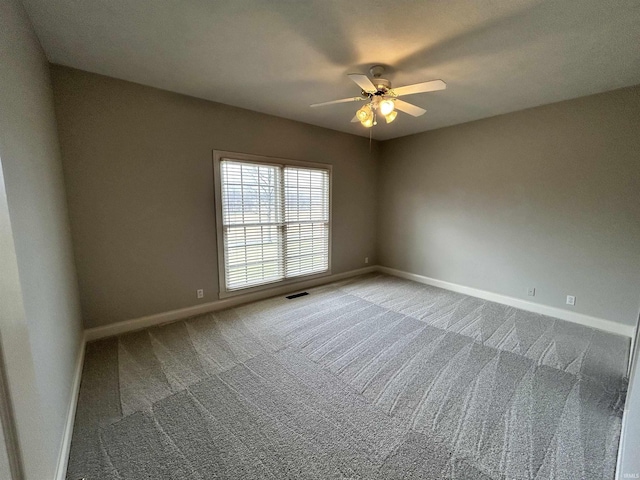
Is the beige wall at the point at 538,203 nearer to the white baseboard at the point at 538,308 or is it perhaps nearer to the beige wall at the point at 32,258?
the white baseboard at the point at 538,308

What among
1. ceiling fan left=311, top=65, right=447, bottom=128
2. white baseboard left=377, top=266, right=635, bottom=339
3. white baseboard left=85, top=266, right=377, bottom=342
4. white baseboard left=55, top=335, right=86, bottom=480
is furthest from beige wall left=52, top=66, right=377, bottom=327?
white baseboard left=377, top=266, right=635, bottom=339

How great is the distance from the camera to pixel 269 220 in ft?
12.5

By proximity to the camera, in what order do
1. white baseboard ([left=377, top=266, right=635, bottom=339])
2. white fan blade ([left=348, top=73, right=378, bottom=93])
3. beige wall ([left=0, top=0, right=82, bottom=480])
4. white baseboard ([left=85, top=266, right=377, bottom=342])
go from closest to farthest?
beige wall ([left=0, top=0, right=82, bottom=480]), white fan blade ([left=348, top=73, right=378, bottom=93]), white baseboard ([left=85, top=266, right=377, bottom=342]), white baseboard ([left=377, top=266, right=635, bottom=339])

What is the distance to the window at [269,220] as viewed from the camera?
3.44 m

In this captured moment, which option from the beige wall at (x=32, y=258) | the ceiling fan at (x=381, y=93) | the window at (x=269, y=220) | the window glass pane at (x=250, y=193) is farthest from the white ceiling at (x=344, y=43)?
the window at (x=269, y=220)

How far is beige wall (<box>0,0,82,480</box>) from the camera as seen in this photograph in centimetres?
53

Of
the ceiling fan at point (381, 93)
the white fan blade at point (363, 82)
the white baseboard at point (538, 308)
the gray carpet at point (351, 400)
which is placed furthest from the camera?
the white baseboard at point (538, 308)

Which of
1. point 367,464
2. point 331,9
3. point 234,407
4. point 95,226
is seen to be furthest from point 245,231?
point 367,464

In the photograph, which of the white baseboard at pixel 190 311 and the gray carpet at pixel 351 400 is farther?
the white baseboard at pixel 190 311

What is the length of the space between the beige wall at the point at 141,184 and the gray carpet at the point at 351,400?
54cm

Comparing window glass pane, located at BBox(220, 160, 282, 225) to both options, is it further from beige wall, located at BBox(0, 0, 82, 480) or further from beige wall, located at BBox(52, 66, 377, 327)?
beige wall, located at BBox(0, 0, 82, 480)

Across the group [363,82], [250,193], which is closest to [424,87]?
[363,82]

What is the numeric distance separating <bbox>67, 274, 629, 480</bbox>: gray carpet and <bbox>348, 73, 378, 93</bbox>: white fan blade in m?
2.34

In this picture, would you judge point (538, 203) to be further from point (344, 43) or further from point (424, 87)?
point (344, 43)
